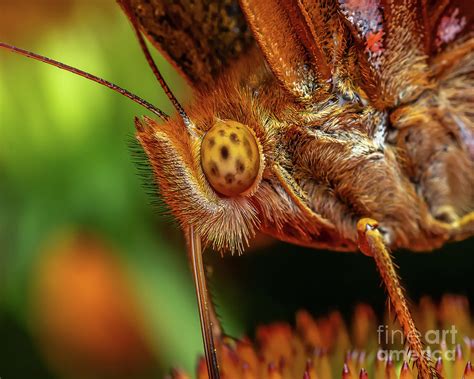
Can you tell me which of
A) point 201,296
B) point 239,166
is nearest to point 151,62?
point 239,166

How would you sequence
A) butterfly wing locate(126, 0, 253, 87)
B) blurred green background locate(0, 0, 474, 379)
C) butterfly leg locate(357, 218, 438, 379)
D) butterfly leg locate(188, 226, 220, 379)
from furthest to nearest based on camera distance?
1. blurred green background locate(0, 0, 474, 379)
2. butterfly wing locate(126, 0, 253, 87)
3. butterfly leg locate(188, 226, 220, 379)
4. butterfly leg locate(357, 218, 438, 379)

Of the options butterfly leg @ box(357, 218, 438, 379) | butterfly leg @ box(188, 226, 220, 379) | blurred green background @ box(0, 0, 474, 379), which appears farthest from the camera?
blurred green background @ box(0, 0, 474, 379)

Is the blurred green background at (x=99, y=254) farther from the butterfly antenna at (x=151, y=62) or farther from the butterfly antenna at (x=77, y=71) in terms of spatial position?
the butterfly antenna at (x=77, y=71)

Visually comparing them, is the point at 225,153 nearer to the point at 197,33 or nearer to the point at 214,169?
the point at 214,169

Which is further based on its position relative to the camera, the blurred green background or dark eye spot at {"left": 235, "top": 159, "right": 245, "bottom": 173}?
the blurred green background

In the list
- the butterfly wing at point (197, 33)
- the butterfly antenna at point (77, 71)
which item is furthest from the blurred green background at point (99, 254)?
the butterfly antenna at point (77, 71)

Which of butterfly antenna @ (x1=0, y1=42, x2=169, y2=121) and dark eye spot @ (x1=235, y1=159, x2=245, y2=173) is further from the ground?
butterfly antenna @ (x1=0, y1=42, x2=169, y2=121)

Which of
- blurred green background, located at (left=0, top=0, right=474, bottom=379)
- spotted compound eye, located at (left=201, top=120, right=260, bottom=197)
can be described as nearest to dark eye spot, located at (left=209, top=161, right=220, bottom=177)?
spotted compound eye, located at (left=201, top=120, right=260, bottom=197)

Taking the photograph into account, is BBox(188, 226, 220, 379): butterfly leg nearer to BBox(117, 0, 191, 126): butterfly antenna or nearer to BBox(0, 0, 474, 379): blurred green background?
BBox(117, 0, 191, 126): butterfly antenna

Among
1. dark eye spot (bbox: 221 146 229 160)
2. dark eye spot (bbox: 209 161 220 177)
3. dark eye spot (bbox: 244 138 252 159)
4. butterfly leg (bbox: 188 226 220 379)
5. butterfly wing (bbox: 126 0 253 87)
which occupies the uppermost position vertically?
butterfly wing (bbox: 126 0 253 87)
